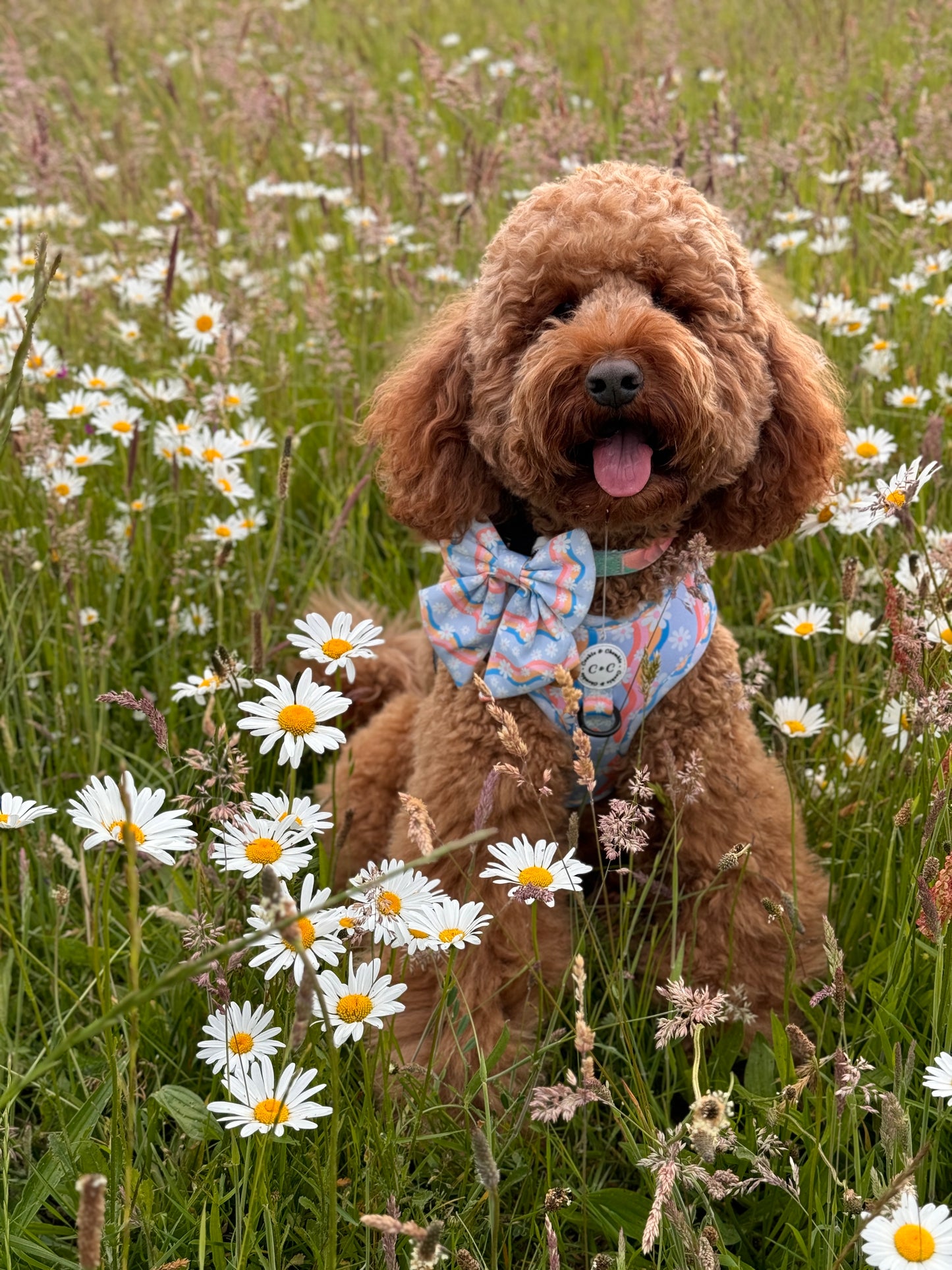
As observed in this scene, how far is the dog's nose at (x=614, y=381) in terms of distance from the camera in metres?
2.24

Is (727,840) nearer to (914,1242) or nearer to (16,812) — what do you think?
(914,1242)

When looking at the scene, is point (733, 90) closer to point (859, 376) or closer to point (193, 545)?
point (859, 376)

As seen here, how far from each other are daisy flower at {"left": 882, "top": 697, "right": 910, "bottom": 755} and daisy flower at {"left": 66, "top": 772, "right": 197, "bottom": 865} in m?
1.36

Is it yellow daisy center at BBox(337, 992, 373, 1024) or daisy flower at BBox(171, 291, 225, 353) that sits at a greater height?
daisy flower at BBox(171, 291, 225, 353)

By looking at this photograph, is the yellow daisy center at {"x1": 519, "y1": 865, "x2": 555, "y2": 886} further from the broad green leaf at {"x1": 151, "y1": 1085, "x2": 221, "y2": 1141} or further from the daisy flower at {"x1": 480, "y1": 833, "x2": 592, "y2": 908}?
the broad green leaf at {"x1": 151, "y1": 1085, "x2": 221, "y2": 1141}

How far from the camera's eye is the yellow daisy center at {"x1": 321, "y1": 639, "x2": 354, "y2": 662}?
1.80 metres

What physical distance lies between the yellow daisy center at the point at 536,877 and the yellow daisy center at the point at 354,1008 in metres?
0.25

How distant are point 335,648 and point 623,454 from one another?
802 millimetres

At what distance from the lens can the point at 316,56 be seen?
21.6 ft

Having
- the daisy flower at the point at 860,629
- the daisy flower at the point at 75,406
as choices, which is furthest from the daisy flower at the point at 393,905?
the daisy flower at the point at 75,406

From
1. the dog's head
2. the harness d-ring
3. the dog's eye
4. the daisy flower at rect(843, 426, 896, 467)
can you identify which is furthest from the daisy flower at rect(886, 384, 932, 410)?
the harness d-ring

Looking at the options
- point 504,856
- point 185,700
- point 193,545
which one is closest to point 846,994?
point 504,856

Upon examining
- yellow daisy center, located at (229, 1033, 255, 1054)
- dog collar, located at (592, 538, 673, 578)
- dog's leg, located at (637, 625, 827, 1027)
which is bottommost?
yellow daisy center, located at (229, 1033, 255, 1054)

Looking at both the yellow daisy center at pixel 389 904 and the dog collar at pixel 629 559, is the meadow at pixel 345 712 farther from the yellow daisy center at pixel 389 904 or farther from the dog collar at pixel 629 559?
the dog collar at pixel 629 559
